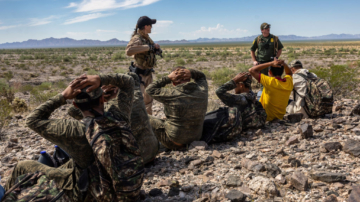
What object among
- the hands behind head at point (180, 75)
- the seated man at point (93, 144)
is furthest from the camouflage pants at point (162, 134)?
the seated man at point (93, 144)

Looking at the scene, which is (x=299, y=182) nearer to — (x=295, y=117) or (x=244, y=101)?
(x=244, y=101)

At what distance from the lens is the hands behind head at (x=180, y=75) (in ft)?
12.9

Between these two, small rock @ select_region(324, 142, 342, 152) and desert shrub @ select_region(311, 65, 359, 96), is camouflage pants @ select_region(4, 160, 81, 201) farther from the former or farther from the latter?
desert shrub @ select_region(311, 65, 359, 96)

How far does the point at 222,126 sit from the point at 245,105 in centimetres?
69

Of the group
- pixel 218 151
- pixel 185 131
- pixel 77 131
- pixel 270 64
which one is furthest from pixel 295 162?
pixel 77 131

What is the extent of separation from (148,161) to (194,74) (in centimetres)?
148

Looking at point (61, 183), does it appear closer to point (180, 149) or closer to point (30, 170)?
point (30, 170)

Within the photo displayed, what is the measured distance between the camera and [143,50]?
5.19 m

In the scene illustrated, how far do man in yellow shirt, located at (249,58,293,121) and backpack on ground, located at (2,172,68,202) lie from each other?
3.72 metres

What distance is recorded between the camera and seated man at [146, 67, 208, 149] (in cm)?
382

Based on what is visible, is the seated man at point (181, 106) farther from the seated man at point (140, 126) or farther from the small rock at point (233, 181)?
the small rock at point (233, 181)

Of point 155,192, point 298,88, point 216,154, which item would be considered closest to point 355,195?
point 216,154

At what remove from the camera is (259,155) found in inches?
145

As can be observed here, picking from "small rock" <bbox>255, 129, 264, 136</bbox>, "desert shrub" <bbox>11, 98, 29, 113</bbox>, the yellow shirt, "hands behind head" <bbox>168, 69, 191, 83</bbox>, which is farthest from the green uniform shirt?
"desert shrub" <bbox>11, 98, 29, 113</bbox>
